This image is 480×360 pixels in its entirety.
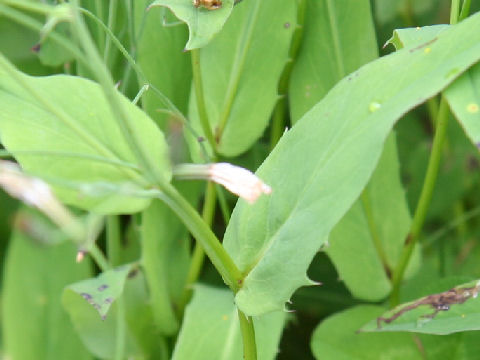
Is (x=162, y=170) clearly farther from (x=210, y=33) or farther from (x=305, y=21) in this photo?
(x=305, y=21)

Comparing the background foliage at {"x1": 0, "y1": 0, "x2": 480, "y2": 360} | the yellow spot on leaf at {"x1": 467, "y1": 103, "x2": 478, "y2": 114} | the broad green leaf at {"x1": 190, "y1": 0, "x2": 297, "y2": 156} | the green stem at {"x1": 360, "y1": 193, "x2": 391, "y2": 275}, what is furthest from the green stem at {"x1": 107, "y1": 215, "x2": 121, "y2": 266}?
the yellow spot on leaf at {"x1": 467, "y1": 103, "x2": 478, "y2": 114}

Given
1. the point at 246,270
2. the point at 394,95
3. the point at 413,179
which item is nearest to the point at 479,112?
the point at 394,95

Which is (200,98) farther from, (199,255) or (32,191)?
(32,191)

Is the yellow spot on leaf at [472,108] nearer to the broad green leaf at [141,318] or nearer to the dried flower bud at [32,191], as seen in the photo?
the dried flower bud at [32,191]

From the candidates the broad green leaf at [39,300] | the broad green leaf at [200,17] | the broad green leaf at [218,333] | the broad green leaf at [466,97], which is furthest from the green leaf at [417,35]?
the broad green leaf at [39,300]

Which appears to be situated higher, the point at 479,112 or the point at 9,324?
the point at 479,112

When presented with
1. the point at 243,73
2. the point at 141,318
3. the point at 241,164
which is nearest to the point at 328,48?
the point at 243,73
